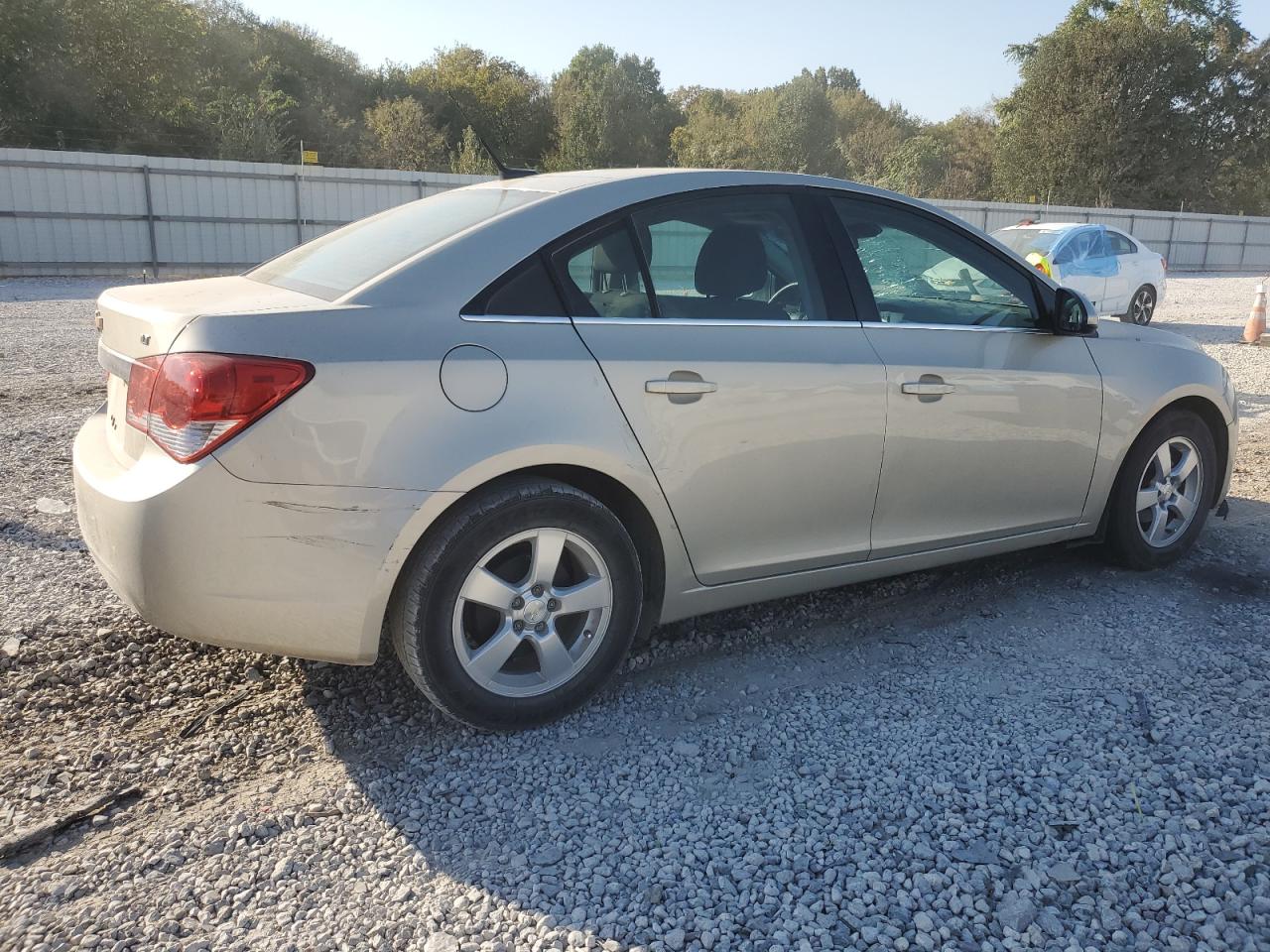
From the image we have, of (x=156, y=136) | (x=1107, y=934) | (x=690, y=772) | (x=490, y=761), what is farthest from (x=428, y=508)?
(x=156, y=136)

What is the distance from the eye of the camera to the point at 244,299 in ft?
9.66

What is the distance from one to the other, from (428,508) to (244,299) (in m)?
0.86

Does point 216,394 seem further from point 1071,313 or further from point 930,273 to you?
point 1071,313

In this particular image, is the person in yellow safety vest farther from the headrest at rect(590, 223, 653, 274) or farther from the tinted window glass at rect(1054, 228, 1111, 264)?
the headrest at rect(590, 223, 653, 274)

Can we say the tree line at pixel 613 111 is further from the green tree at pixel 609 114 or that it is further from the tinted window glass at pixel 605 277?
the tinted window glass at pixel 605 277

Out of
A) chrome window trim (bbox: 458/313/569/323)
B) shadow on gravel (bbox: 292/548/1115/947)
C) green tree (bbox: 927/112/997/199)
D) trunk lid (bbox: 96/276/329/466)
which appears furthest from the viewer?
green tree (bbox: 927/112/997/199)

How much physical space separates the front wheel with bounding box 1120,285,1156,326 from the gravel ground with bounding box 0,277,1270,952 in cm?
1282

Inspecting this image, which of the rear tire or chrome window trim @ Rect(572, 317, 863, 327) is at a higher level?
chrome window trim @ Rect(572, 317, 863, 327)

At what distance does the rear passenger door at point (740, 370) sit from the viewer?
3.11 metres

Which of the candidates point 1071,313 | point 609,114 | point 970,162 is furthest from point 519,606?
point 970,162

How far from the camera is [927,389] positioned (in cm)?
362

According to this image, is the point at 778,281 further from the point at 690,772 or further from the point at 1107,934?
the point at 1107,934

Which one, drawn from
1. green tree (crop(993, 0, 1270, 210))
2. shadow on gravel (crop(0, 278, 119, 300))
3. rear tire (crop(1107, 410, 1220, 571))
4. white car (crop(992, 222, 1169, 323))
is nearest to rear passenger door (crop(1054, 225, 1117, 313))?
white car (crop(992, 222, 1169, 323))

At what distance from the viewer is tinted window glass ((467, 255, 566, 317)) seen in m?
2.92
